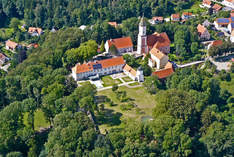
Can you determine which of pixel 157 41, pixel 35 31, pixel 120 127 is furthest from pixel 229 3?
pixel 120 127

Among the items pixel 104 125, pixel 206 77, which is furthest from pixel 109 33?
pixel 104 125

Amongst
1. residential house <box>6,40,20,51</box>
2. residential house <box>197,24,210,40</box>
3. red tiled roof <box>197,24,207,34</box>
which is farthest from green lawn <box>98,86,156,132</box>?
→ residential house <box>6,40,20,51</box>

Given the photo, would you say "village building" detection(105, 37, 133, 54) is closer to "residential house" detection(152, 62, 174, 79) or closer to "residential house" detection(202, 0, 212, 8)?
"residential house" detection(152, 62, 174, 79)

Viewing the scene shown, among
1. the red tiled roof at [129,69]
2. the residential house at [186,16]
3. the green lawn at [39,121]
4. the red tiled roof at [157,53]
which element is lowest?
the green lawn at [39,121]

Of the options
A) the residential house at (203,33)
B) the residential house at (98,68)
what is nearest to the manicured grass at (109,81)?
the residential house at (98,68)

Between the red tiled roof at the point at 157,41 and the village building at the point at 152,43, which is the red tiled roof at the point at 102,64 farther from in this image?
the red tiled roof at the point at 157,41

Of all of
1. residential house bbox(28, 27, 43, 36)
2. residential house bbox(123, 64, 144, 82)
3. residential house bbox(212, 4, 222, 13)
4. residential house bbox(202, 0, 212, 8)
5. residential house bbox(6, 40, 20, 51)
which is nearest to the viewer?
residential house bbox(123, 64, 144, 82)

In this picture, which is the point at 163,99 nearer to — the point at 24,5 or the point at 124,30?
the point at 124,30
